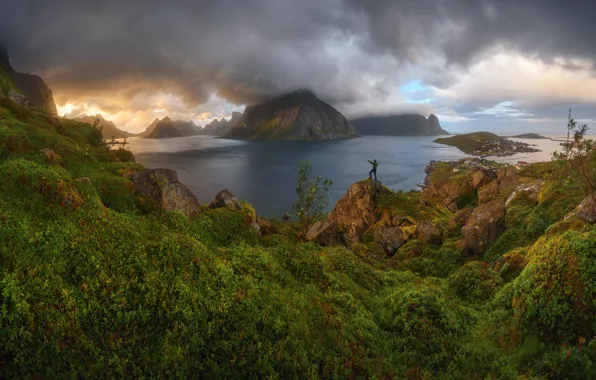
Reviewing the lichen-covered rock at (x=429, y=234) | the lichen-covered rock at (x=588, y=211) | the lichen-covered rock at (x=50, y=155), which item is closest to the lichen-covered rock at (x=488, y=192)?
the lichen-covered rock at (x=429, y=234)

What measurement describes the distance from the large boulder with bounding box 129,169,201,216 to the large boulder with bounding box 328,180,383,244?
40254 mm

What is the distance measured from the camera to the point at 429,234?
41.5 metres

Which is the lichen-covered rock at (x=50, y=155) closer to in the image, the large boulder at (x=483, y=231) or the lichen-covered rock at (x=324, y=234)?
the lichen-covered rock at (x=324, y=234)

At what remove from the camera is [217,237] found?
20.7 m

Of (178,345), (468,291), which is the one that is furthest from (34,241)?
(468,291)

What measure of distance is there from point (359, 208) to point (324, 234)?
83.6ft

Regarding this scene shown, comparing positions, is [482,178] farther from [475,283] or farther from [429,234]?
[475,283]

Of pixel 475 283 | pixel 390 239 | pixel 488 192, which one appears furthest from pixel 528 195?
pixel 475 283

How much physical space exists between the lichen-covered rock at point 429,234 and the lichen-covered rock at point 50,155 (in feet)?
132

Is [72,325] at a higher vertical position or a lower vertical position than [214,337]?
higher

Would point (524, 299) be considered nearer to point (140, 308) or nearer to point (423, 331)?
point (423, 331)

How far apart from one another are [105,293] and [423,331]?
13.0 m

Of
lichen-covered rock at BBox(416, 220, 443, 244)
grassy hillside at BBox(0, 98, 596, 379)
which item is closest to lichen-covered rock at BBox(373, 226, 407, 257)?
lichen-covered rock at BBox(416, 220, 443, 244)

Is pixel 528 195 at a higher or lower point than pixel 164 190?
lower
